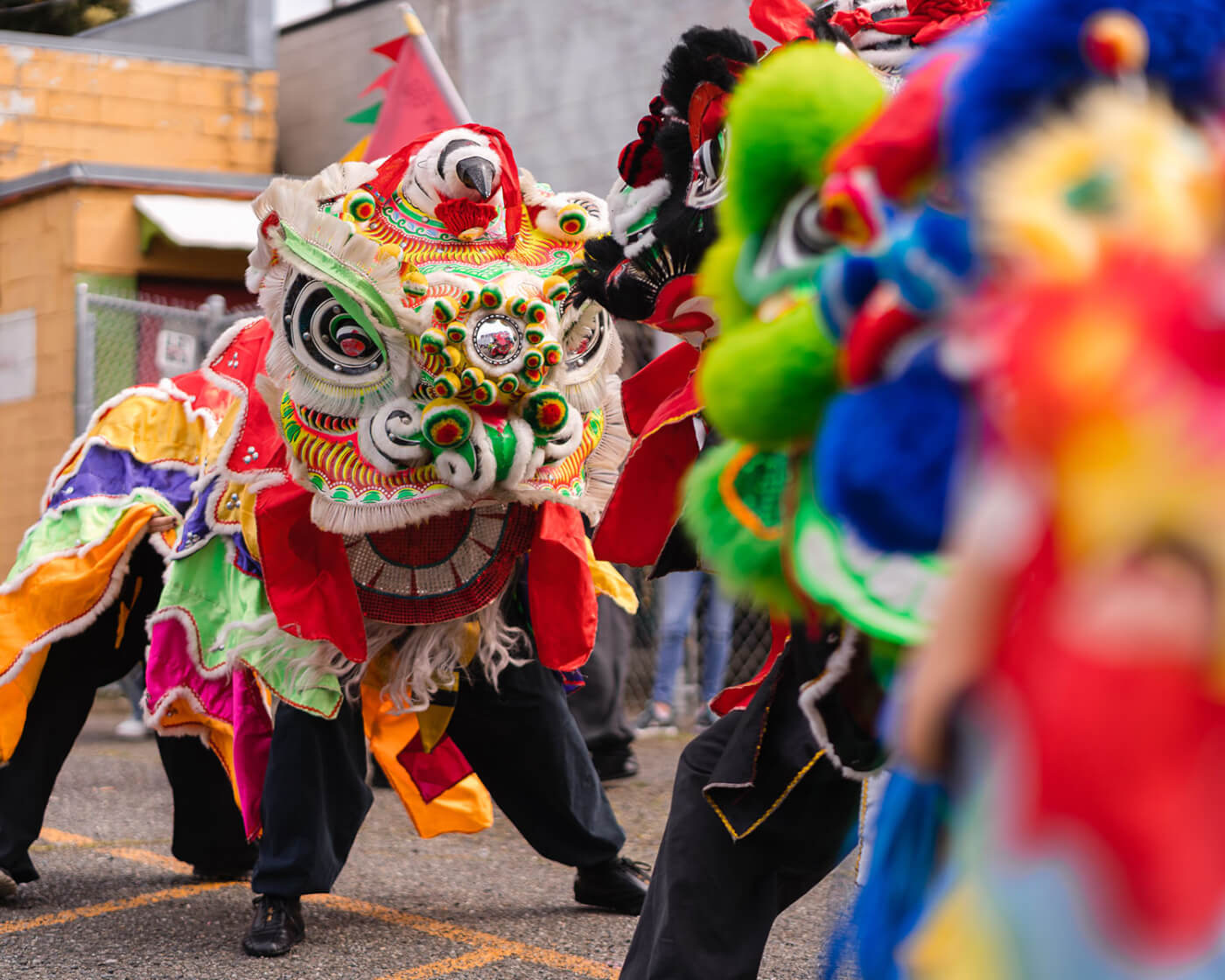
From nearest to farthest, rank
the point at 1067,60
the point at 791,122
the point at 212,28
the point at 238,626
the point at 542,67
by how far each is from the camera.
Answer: the point at 1067,60 → the point at 791,122 → the point at 238,626 → the point at 542,67 → the point at 212,28

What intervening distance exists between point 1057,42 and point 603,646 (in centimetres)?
387

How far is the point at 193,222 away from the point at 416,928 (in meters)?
6.36

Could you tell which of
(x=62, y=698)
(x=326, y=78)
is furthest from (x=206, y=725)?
(x=326, y=78)

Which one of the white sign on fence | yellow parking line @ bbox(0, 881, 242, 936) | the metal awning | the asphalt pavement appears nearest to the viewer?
the asphalt pavement

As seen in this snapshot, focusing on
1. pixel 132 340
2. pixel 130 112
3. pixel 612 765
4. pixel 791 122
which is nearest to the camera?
pixel 791 122

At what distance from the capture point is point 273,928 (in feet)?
9.32

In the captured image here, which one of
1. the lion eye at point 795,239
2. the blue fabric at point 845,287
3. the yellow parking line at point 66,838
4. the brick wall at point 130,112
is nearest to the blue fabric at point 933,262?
the blue fabric at point 845,287

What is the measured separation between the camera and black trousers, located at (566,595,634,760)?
472 centimetres

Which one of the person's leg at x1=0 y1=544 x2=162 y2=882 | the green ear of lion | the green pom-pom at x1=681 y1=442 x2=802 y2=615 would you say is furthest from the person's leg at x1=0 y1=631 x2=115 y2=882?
the green ear of lion

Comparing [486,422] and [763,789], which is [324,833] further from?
[763,789]

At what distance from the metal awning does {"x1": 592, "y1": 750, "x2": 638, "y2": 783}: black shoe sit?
15.2 ft

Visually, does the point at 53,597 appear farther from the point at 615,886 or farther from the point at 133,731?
the point at 133,731

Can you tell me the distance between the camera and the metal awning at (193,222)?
8.44 m

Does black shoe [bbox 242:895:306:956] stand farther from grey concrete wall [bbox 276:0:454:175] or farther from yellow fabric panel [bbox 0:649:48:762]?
grey concrete wall [bbox 276:0:454:175]
